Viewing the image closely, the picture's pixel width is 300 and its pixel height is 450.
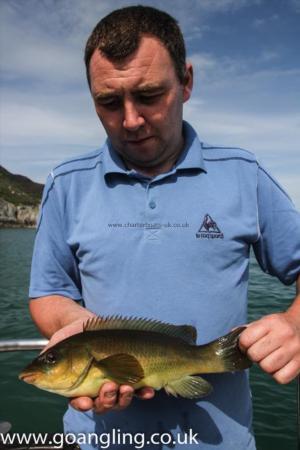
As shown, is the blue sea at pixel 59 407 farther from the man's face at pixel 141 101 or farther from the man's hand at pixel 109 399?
the man's face at pixel 141 101

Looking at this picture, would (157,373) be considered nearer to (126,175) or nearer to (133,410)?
(133,410)

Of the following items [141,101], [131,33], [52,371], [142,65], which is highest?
[131,33]

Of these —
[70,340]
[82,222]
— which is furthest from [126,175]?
[70,340]

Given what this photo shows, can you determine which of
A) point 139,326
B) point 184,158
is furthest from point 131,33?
point 139,326

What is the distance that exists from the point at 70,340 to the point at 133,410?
2.20 ft

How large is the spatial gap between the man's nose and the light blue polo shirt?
365 millimetres

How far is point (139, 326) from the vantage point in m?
2.82

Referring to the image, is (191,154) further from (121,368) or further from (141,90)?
(121,368)

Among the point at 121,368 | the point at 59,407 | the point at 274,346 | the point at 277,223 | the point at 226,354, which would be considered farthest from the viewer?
the point at 59,407

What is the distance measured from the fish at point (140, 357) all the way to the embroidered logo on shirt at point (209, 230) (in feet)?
2.15

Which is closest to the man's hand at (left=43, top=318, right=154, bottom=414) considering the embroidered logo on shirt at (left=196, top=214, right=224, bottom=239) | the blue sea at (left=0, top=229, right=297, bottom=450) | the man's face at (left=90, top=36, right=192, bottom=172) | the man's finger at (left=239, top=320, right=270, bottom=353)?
the man's finger at (left=239, top=320, right=270, bottom=353)

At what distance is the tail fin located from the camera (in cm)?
270

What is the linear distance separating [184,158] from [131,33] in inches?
37.4

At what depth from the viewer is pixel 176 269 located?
9.53ft
